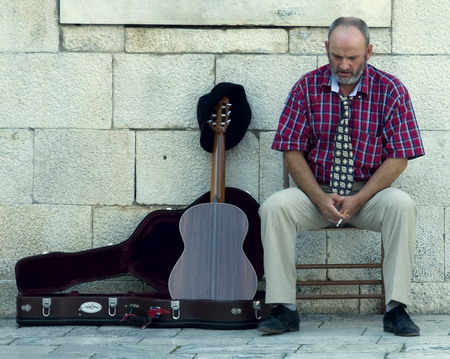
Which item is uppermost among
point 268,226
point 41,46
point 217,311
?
point 41,46

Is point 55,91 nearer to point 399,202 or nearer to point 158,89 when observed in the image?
point 158,89

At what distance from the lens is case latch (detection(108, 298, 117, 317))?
17.5ft

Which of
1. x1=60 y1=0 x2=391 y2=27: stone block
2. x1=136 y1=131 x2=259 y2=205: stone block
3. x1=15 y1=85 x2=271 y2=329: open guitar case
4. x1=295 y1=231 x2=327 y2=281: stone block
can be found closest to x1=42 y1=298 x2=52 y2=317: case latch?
x1=15 y1=85 x2=271 y2=329: open guitar case

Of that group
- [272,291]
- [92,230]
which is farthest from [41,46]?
[272,291]

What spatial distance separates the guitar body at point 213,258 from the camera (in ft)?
17.3

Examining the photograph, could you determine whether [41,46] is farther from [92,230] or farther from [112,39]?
[92,230]

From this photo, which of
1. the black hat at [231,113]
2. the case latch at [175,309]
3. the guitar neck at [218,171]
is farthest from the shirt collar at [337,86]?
the case latch at [175,309]

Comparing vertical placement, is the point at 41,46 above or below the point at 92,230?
above

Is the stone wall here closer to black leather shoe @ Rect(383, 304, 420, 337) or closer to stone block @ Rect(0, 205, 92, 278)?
stone block @ Rect(0, 205, 92, 278)

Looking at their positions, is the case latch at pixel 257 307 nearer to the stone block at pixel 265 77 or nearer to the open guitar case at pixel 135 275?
the open guitar case at pixel 135 275

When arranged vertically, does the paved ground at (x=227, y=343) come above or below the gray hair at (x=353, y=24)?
below

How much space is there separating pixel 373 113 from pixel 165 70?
1.21m

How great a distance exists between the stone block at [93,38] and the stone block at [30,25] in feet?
0.23

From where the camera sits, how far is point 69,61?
575 centimetres
